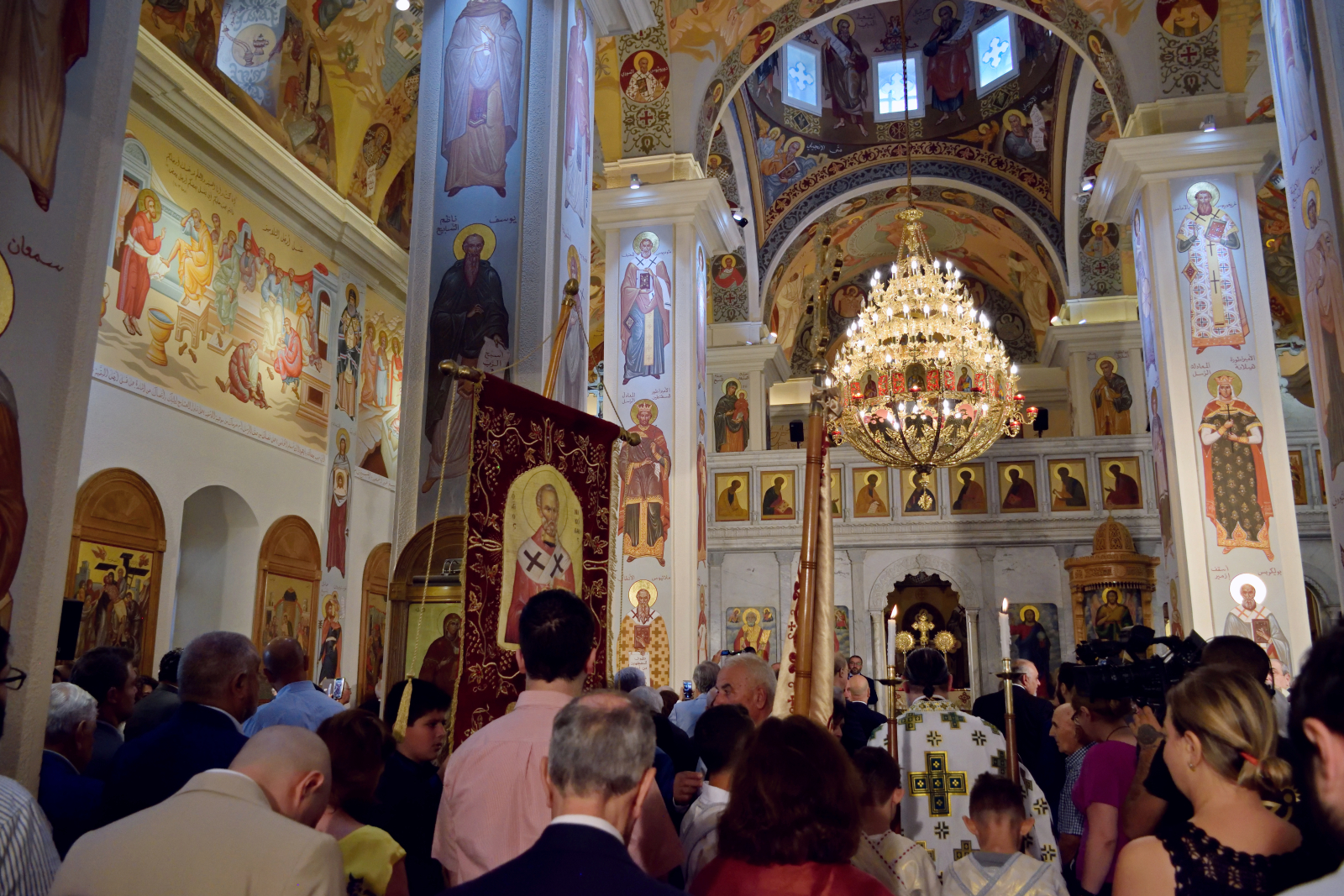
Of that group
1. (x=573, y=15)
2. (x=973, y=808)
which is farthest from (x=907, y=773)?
(x=573, y=15)

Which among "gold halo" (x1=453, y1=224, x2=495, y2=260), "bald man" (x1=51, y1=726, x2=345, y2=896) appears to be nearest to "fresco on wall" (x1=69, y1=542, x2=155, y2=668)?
"gold halo" (x1=453, y1=224, x2=495, y2=260)

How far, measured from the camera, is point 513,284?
7055mm

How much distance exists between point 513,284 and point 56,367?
3.96m

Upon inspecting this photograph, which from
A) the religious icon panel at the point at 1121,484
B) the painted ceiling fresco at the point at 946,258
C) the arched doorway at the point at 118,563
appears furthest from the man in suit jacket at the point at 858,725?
the painted ceiling fresco at the point at 946,258

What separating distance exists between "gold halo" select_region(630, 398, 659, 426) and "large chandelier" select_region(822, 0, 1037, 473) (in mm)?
2307

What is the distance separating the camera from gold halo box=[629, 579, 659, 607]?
11.8 meters

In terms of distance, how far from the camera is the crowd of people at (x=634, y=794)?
1.80m

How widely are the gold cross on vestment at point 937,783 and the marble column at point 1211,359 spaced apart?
7.90m

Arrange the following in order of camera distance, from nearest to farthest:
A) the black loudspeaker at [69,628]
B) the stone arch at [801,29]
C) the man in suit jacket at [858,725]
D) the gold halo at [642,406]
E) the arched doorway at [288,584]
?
1. the black loudspeaker at [69,628]
2. the man in suit jacket at [858,725]
3. the gold halo at [642,406]
4. the stone arch at [801,29]
5. the arched doorway at [288,584]

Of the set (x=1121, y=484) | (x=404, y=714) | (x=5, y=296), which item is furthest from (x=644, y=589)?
(x=1121, y=484)

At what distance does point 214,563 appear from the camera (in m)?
14.0

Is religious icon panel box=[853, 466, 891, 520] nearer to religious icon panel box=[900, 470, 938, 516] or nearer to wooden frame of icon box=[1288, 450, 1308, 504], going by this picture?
religious icon panel box=[900, 470, 938, 516]

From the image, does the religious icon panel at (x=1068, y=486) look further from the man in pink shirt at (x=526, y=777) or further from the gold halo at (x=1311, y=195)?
the man in pink shirt at (x=526, y=777)

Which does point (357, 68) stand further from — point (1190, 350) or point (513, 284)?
point (1190, 350)
